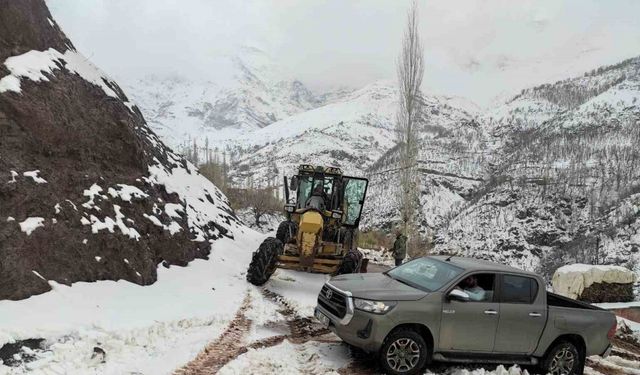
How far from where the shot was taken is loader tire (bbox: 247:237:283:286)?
12.7 m

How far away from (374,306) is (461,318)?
141cm

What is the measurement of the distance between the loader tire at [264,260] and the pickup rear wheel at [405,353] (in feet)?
19.7

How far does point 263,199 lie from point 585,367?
1810 inches

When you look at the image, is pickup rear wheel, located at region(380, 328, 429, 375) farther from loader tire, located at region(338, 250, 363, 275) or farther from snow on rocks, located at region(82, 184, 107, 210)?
snow on rocks, located at region(82, 184, 107, 210)

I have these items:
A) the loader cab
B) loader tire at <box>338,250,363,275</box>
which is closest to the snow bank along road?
loader tire at <box>338,250,363,275</box>

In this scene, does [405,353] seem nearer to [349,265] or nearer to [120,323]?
[120,323]

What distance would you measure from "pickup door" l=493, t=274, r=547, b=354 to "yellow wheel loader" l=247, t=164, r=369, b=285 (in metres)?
5.53

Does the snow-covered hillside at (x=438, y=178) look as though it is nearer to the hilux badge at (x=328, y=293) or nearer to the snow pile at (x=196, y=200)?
the snow pile at (x=196, y=200)

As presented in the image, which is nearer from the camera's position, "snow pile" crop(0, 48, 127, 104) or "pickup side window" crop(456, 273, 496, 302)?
"pickup side window" crop(456, 273, 496, 302)

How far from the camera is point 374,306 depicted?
7133 mm

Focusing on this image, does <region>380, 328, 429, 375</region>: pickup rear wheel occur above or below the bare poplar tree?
below

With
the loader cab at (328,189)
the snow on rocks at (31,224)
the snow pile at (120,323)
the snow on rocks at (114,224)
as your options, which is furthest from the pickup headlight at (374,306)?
the loader cab at (328,189)

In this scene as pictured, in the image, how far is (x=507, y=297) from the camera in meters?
7.89

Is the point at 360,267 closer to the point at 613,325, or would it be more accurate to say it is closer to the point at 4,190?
the point at 613,325
